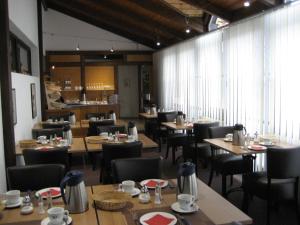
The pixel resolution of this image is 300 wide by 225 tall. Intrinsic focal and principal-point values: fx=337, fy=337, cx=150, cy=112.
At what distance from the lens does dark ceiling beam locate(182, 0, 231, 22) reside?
5887 mm

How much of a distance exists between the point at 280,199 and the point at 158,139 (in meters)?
4.67

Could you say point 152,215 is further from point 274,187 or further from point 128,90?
point 128,90

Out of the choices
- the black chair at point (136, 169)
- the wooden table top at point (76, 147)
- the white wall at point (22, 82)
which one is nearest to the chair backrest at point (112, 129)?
the wooden table top at point (76, 147)

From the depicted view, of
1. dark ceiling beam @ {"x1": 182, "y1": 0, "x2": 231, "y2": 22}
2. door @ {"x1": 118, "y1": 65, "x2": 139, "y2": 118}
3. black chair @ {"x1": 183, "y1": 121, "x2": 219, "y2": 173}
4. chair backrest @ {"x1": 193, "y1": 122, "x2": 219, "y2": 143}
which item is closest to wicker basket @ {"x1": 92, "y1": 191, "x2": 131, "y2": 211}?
black chair @ {"x1": 183, "y1": 121, "x2": 219, "y2": 173}

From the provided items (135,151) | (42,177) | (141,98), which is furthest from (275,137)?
(141,98)

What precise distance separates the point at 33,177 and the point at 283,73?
3459 millimetres

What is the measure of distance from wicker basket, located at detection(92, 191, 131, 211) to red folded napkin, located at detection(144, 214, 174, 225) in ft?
0.82

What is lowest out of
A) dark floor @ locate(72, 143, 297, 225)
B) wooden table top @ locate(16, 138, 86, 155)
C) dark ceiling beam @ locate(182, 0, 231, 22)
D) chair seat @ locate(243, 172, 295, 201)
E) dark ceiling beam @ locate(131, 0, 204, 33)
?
dark floor @ locate(72, 143, 297, 225)

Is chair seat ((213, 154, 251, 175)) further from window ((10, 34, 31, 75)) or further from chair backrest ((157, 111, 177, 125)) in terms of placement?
window ((10, 34, 31, 75))

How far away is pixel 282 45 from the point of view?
15.0 ft

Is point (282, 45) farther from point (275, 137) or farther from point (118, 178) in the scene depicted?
point (118, 178)

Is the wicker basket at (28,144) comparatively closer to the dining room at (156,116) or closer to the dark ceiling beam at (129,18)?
the dining room at (156,116)

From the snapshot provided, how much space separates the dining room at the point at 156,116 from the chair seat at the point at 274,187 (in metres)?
0.01

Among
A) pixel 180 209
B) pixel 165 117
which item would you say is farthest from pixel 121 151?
pixel 165 117
